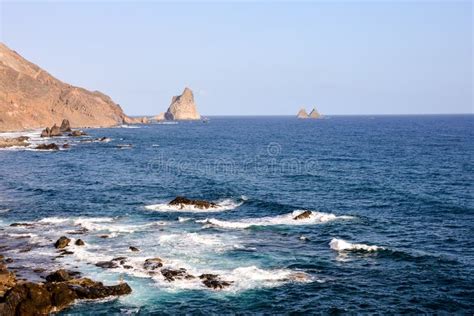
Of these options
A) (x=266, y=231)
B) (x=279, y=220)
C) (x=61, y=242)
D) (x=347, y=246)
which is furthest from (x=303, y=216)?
(x=61, y=242)

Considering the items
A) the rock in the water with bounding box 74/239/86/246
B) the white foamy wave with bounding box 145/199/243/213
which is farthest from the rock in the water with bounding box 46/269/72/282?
the white foamy wave with bounding box 145/199/243/213

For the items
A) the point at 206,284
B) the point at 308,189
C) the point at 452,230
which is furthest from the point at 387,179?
the point at 206,284

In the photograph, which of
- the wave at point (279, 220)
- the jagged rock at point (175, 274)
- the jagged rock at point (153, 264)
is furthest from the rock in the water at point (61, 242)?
the wave at point (279, 220)

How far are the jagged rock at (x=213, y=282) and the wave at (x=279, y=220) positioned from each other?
54.4 ft

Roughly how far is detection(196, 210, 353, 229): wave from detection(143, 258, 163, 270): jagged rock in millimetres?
14363

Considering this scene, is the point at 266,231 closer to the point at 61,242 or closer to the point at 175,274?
the point at 175,274

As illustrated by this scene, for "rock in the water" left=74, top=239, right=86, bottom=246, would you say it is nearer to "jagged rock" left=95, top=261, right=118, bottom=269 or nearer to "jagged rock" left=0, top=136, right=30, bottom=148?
"jagged rock" left=95, top=261, right=118, bottom=269

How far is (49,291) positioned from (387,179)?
6589 cm

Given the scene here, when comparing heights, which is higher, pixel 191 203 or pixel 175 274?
pixel 191 203

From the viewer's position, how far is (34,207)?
65.8m

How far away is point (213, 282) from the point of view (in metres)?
38.0

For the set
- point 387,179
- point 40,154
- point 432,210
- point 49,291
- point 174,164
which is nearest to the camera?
point 49,291

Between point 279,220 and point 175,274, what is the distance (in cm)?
2136

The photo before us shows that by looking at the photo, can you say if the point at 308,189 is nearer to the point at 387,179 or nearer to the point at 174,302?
the point at 387,179
